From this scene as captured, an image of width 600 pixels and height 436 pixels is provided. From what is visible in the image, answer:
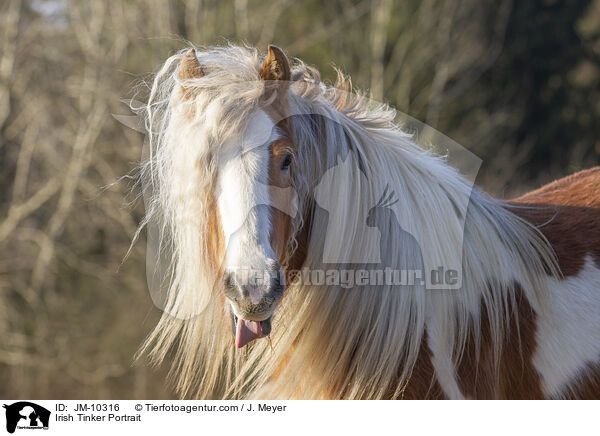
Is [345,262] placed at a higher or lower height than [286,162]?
lower

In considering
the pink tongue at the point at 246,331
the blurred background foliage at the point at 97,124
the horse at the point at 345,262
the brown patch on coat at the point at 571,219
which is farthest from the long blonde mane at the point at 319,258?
the blurred background foliage at the point at 97,124

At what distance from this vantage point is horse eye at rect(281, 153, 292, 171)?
6.75 feet

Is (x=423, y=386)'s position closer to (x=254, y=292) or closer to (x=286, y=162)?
(x=254, y=292)

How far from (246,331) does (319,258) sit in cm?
38

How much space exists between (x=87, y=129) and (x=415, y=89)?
590 cm

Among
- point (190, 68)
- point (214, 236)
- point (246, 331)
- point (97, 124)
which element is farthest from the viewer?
point (97, 124)

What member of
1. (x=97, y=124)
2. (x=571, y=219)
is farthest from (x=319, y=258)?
(x=97, y=124)

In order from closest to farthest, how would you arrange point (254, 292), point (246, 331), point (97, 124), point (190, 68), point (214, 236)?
point (254, 292) < point (246, 331) < point (214, 236) < point (190, 68) < point (97, 124)

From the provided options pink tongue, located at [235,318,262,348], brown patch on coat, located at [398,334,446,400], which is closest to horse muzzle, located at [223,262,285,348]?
pink tongue, located at [235,318,262,348]

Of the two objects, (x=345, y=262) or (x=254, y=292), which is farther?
(x=345, y=262)

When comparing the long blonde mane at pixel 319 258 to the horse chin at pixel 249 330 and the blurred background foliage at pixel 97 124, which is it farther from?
the blurred background foliage at pixel 97 124

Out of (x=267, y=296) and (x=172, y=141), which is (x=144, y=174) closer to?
(x=172, y=141)

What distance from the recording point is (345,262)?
7.16 ft

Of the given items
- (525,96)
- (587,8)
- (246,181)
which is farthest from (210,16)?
(246,181)
